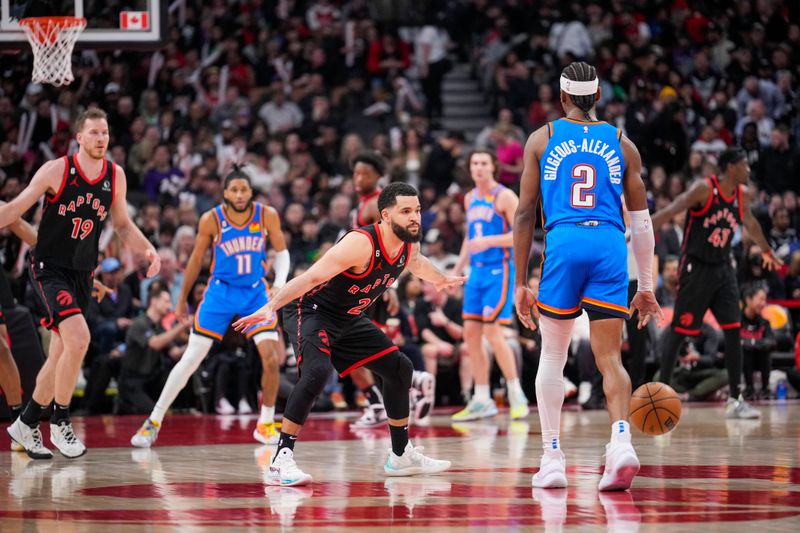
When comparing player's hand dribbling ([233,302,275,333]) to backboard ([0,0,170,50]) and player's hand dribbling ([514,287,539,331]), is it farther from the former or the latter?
backboard ([0,0,170,50])

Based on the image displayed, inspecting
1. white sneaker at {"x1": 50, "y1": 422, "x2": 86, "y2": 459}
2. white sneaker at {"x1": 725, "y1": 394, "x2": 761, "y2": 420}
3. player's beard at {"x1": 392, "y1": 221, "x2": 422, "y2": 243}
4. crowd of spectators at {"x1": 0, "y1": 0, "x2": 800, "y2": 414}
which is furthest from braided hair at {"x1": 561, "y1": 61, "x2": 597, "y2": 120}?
crowd of spectators at {"x1": 0, "y1": 0, "x2": 800, "y2": 414}

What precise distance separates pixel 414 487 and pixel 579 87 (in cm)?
224

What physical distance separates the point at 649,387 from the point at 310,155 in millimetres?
10813

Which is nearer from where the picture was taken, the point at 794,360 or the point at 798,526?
the point at 798,526

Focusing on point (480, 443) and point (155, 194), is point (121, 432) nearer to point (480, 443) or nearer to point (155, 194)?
point (480, 443)

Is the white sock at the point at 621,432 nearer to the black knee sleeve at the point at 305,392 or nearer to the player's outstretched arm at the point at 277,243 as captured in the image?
the black knee sleeve at the point at 305,392

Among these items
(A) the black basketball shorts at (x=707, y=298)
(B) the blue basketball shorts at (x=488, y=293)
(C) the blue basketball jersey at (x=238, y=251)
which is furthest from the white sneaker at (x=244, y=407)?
(A) the black basketball shorts at (x=707, y=298)

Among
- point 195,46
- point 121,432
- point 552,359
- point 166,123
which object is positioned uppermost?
point 195,46

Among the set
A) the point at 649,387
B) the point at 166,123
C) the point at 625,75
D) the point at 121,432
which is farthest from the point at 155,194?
the point at 649,387

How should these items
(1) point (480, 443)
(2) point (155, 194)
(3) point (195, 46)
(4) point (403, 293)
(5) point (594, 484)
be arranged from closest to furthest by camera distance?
(5) point (594, 484)
(1) point (480, 443)
(4) point (403, 293)
(2) point (155, 194)
(3) point (195, 46)

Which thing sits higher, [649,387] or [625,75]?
[625,75]

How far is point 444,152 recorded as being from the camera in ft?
56.6

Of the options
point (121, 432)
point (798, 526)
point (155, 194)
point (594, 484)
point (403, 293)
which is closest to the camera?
point (798, 526)

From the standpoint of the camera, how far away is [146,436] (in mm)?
8578
